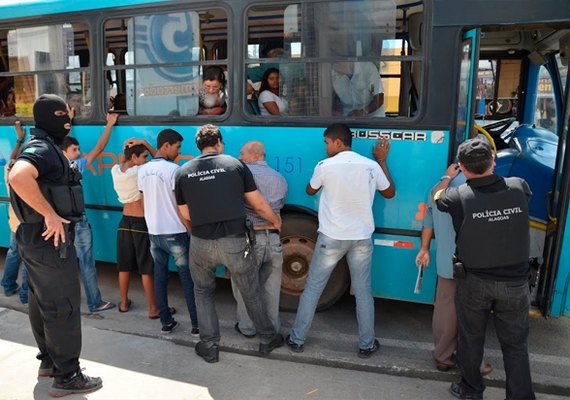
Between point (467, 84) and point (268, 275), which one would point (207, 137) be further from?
point (467, 84)

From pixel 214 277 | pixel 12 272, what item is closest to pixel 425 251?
pixel 214 277

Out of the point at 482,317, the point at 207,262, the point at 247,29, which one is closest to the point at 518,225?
the point at 482,317

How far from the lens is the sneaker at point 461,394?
304 cm

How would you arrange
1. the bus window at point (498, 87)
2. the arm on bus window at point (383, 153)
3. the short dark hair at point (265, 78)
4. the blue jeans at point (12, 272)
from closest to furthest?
1. the arm on bus window at point (383, 153)
2. the short dark hair at point (265, 78)
3. the blue jeans at point (12, 272)
4. the bus window at point (498, 87)

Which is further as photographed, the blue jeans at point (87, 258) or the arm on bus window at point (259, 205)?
the blue jeans at point (87, 258)

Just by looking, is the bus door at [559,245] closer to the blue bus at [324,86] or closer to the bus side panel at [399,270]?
the blue bus at [324,86]

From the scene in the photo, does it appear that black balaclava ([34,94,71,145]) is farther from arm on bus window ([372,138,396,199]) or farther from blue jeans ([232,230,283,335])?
arm on bus window ([372,138,396,199])

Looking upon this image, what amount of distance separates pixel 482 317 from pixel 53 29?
4400 millimetres

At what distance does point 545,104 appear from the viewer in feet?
15.2

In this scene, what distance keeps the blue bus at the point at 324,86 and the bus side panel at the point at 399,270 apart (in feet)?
0.04

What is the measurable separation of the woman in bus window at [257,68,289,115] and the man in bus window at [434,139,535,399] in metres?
1.59

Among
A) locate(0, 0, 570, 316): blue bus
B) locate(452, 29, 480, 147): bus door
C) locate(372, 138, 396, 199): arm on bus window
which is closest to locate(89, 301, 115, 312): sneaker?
locate(0, 0, 570, 316): blue bus

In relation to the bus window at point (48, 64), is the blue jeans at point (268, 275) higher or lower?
lower

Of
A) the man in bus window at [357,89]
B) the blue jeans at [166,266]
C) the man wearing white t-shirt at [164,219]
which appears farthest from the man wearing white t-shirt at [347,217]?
the man wearing white t-shirt at [164,219]
